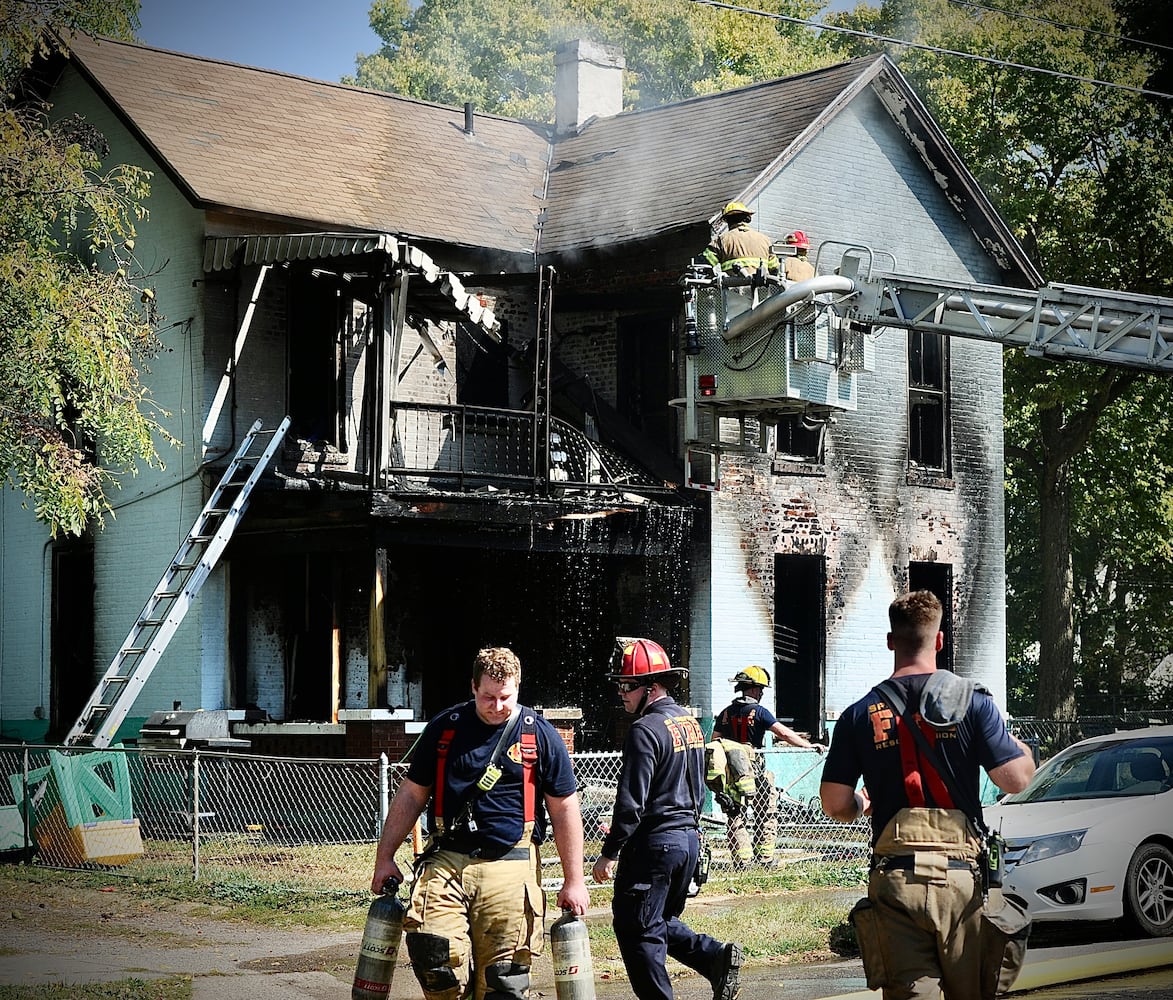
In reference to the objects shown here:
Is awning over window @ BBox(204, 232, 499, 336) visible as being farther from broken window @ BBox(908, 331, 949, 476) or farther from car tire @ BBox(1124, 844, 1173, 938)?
car tire @ BBox(1124, 844, 1173, 938)

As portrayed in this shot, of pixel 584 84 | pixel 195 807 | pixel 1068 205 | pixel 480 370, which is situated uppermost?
pixel 584 84

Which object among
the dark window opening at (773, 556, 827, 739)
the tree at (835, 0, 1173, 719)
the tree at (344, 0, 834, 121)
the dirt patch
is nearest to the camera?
the dirt patch

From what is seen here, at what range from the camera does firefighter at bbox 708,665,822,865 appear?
511 inches

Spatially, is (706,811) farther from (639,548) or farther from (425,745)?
(425,745)

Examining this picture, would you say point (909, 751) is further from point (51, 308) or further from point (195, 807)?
point (51, 308)

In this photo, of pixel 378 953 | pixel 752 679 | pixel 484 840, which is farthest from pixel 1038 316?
pixel 378 953

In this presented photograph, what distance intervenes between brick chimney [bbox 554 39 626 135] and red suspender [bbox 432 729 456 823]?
17.3 m

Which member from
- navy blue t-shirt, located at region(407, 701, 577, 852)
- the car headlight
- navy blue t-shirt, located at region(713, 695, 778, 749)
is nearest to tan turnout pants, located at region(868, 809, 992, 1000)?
navy blue t-shirt, located at region(407, 701, 577, 852)

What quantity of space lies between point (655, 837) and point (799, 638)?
12.4 meters

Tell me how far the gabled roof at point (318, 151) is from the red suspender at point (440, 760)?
36.5 ft

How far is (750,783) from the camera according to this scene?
13.0 m

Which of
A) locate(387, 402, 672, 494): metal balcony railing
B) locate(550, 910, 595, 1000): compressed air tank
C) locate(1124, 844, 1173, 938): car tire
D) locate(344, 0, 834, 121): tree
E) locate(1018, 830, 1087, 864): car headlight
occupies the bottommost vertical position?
locate(1124, 844, 1173, 938): car tire

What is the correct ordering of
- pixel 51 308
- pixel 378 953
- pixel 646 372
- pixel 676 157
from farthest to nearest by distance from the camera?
pixel 676 157, pixel 646 372, pixel 51 308, pixel 378 953

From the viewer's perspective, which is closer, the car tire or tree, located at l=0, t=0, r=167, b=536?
the car tire
